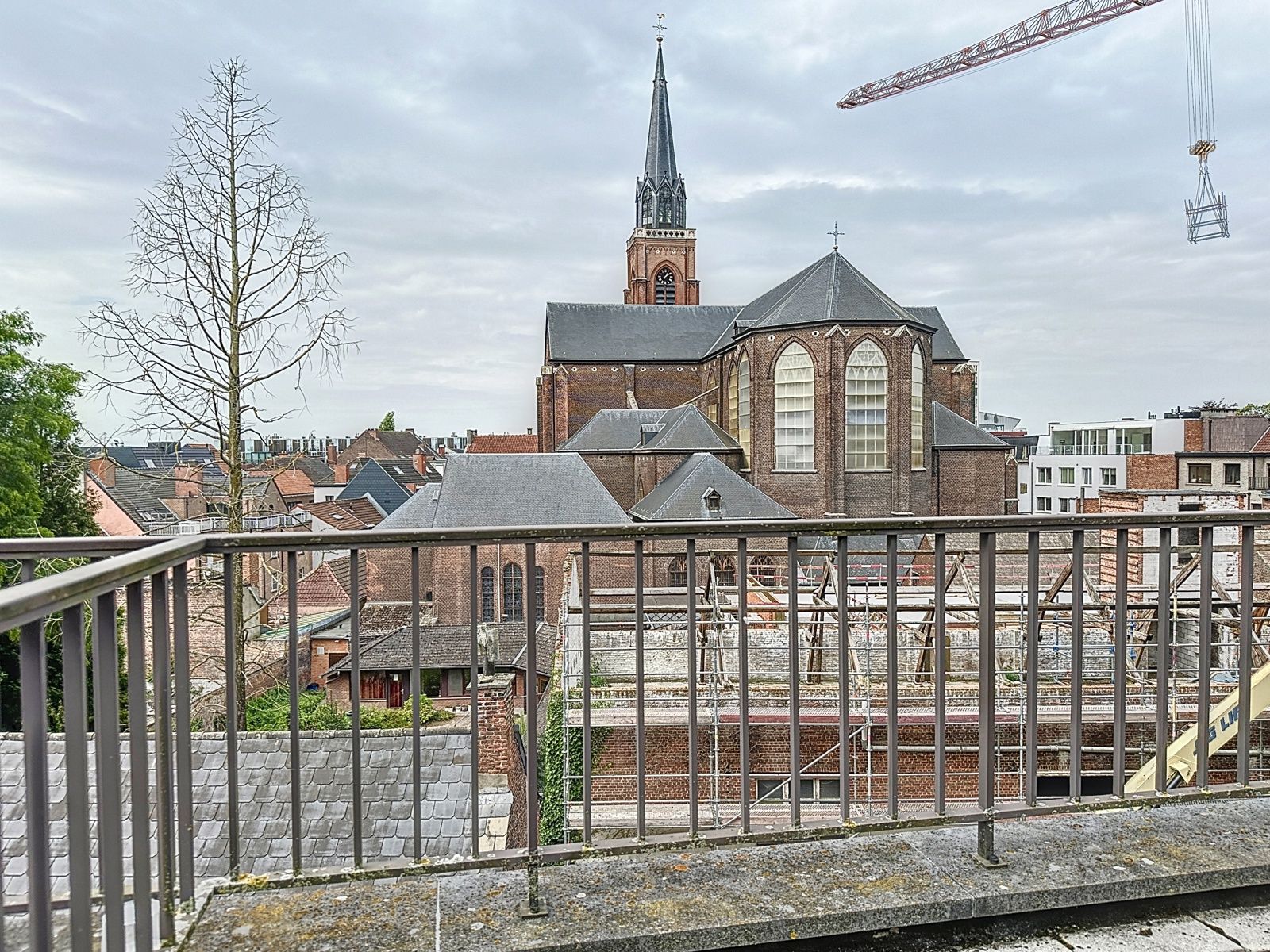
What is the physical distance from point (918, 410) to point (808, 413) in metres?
3.99

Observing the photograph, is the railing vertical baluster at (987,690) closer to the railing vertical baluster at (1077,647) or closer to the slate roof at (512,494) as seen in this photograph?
the railing vertical baluster at (1077,647)

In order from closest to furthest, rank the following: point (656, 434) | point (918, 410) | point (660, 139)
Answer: point (918, 410), point (656, 434), point (660, 139)

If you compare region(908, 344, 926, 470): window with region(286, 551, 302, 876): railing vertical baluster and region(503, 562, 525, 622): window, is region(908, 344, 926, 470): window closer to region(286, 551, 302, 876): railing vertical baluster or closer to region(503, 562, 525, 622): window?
region(503, 562, 525, 622): window

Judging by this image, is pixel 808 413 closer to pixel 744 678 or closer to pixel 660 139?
pixel 660 139

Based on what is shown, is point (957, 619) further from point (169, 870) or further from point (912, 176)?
point (912, 176)

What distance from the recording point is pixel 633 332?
33406 millimetres

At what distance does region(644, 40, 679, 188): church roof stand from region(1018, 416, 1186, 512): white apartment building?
2490 centimetres

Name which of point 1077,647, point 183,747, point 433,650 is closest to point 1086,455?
point 433,650

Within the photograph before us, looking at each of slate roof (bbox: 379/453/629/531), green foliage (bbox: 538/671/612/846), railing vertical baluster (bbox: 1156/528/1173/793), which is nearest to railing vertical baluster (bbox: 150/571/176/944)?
railing vertical baluster (bbox: 1156/528/1173/793)

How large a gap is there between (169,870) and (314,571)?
23.2 m

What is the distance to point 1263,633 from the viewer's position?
32.1ft

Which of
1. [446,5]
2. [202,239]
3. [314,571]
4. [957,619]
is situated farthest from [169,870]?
[314,571]

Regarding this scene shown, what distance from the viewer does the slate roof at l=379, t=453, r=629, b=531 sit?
22.1 meters

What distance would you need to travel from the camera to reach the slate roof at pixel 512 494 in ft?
72.4
